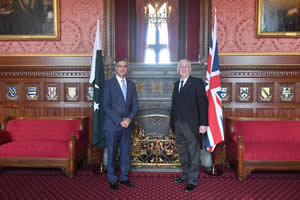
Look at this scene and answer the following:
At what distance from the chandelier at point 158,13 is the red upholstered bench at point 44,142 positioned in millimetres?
2670

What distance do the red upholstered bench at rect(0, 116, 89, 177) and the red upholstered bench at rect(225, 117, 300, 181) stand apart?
2.92 meters

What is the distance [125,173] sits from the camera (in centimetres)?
344

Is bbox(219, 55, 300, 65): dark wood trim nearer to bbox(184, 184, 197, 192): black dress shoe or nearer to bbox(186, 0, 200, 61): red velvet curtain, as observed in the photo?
bbox(186, 0, 200, 61): red velvet curtain

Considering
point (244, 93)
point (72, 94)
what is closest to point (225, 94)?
point (244, 93)

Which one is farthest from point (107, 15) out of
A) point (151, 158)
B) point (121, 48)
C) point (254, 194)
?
point (254, 194)

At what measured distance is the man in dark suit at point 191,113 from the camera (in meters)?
3.19

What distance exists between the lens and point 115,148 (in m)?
3.30

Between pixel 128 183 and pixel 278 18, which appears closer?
pixel 128 183

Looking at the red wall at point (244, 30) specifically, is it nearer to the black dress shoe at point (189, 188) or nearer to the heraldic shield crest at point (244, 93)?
the heraldic shield crest at point (244, 93)

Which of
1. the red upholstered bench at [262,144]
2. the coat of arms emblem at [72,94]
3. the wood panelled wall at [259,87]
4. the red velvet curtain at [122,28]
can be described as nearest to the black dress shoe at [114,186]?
the red upholstered bench at [262,144]

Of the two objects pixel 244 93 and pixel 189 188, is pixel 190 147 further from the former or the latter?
pixel 244 93

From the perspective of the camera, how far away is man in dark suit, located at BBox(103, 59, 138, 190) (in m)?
3.23

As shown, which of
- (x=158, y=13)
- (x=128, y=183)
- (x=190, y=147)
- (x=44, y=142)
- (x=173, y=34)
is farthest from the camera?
(x=173, y=34)

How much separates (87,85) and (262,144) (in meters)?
3.73
